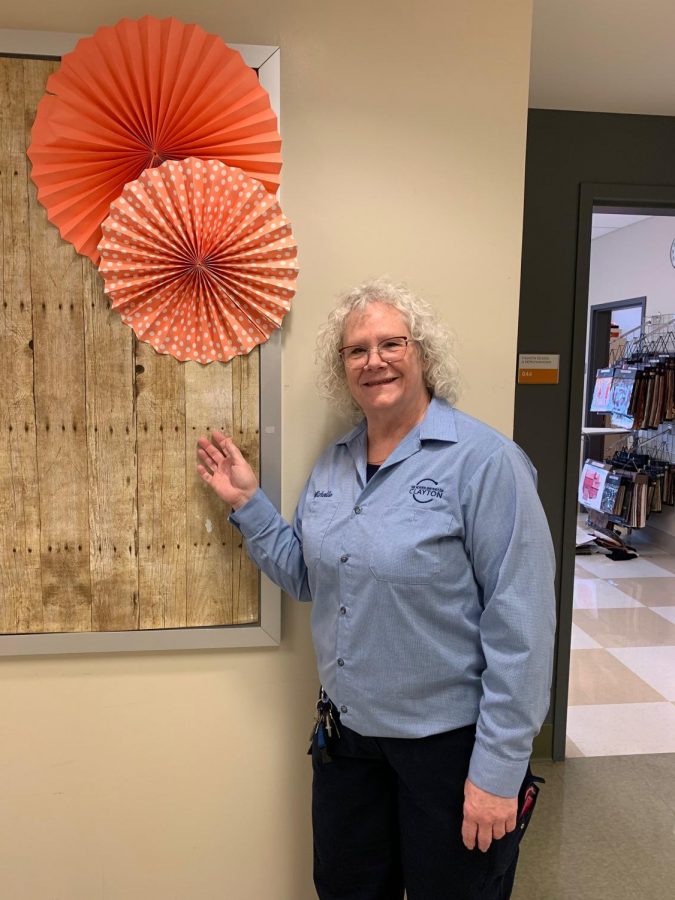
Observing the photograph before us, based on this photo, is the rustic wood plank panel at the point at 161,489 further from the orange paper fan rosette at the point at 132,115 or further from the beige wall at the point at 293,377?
the orange paper fan rosette at the point at 132,115

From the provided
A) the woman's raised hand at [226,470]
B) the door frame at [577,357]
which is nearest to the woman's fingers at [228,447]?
the woman's raised hand at [226,470]

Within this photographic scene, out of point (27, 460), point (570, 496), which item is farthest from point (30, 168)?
point (570, 496)

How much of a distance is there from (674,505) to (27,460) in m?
5.32

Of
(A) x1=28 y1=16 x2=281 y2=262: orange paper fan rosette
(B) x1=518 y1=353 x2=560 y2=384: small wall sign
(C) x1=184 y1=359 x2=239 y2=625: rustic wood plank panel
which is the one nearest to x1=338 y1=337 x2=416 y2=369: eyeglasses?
(C) x1=184 y1=359 x2=239 y2=625: rustic wood plank panel

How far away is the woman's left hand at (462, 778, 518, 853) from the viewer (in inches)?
47.6

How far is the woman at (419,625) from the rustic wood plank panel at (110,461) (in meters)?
0.47

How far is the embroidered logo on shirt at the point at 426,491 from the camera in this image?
1266mm

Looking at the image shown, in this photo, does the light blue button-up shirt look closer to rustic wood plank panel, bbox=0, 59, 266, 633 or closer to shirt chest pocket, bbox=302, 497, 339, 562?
shirt chest pocket, bbox=302, 497, 339, 562

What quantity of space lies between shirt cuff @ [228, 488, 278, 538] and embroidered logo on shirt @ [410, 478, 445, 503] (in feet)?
1.29

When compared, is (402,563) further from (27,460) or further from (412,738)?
(27,460)

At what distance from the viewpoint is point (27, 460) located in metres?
1.57

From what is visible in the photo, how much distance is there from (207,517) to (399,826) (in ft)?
2.59

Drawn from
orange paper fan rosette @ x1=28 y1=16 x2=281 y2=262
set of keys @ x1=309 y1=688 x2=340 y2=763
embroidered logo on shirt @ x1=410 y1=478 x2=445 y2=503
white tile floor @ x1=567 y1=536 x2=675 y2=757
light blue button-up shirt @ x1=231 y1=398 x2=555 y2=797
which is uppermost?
orange paper fan rosette @ x1=28 y1=16 x2=281 y2=262

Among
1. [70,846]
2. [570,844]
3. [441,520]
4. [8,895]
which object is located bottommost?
[570,844]
